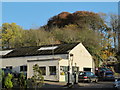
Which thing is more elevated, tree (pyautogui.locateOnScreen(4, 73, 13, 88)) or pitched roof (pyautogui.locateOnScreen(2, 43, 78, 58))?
pitched roof (pyautogui.locateOnScreen(2, 43, 78, 58))

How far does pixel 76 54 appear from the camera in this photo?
3881cm

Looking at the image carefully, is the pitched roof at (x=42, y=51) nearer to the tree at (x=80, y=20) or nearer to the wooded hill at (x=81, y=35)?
the wooded hill at (x=81, y=35)

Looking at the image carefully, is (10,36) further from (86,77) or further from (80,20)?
(86,77)

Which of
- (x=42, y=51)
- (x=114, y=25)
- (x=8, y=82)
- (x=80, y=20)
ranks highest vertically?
(x=80, y=20)

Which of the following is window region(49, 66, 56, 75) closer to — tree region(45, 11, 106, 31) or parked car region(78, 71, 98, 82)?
parked car region(78, 71, 98, 82)

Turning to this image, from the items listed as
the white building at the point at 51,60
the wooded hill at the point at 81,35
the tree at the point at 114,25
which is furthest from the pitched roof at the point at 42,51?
the tree at the point at 114,25

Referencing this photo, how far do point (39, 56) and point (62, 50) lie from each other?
11.2ft

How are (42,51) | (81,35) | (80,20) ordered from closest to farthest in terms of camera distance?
(42,51)
(81,35)
(80,20)

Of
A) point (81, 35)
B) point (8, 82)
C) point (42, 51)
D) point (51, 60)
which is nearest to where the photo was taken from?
point (8, 82)

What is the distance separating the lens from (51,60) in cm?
3400

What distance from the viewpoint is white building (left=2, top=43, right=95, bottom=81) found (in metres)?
33.8

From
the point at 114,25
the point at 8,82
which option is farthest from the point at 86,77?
the point at 114,25

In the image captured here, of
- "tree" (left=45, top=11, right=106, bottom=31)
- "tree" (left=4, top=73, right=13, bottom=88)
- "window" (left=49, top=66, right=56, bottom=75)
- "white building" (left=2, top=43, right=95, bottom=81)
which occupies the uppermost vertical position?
"tree" (left=45, top=11, right=106, bottom=31)

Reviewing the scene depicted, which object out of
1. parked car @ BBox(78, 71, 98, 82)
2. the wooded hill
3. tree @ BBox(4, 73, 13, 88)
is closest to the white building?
parked car @ BBox(78, 71, 98, 82)
